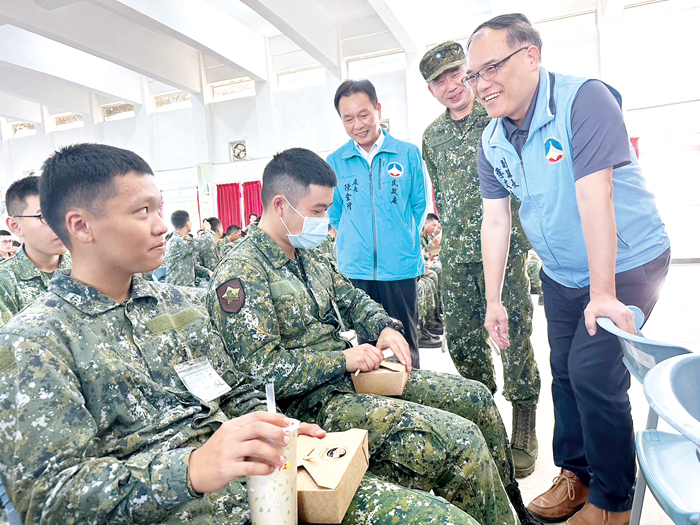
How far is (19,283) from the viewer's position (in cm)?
213

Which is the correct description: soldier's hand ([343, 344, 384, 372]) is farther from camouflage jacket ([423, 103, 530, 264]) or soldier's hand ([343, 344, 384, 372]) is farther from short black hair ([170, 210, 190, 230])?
short black hair ([170, 210, 190, 230])

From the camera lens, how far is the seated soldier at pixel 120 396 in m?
0.74

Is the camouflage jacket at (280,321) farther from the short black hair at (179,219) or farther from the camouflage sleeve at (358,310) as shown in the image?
the short black hair at (179,219)

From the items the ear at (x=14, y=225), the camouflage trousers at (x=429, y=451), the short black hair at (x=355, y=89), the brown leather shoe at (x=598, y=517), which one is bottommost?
the brown leather shoe at (x=598, y=517)

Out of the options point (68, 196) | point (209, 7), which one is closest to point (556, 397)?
point (68, 196)

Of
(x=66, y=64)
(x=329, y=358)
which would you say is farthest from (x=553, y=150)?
(x=66, y=64)

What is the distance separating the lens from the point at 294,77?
10336 millimetres

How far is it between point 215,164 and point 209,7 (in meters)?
3.33

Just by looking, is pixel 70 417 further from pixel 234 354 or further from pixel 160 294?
pixel 234 354

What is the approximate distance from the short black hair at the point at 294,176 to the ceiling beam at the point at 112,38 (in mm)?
7205

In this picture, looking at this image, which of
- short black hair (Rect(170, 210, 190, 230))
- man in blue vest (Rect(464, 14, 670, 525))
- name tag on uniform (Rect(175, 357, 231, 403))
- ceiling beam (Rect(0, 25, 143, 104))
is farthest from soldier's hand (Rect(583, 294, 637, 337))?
ceiling beam (Rect(0, 25, 143, 104))

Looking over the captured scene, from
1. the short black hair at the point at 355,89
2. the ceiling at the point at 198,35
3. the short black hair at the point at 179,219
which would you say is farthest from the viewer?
the ceiling at the point at 198,35

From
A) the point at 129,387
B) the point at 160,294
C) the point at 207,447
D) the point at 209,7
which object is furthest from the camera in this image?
the point at 209,7

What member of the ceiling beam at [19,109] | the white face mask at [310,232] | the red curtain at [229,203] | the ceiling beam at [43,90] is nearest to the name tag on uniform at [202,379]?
the white face mask at [310,232]
